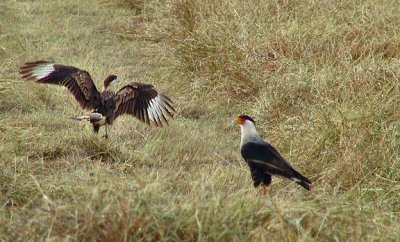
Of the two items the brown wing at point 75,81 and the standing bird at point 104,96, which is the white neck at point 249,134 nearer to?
the standing bird at point 104,96

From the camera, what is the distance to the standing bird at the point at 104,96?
521 cm

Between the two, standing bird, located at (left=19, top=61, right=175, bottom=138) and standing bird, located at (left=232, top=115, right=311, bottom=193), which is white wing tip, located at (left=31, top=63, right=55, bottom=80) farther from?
standing bird, located at (left=232, top=115, right=311, bottom=193)

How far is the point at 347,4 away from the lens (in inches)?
294

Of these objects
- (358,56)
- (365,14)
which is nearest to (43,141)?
(358,56)

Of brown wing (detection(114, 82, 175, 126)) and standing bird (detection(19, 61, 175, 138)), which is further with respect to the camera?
brown wing (detection(114, 82, 175, 126))

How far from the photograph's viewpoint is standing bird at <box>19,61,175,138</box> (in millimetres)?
5207

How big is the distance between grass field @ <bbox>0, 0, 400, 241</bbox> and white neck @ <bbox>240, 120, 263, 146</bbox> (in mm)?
262

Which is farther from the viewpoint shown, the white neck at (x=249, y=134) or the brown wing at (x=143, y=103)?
the brown wing at (x=143, y=103)

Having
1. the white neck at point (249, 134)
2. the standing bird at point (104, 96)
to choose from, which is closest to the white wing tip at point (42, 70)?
the standing bird at point (104, 96)

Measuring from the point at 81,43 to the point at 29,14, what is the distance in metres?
1.39

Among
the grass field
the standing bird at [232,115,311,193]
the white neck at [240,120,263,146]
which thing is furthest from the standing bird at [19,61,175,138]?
the standing bird at [232,115,311,193]

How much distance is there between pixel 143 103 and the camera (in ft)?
17.7

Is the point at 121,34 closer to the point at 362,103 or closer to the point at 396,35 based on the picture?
the point at 396,35

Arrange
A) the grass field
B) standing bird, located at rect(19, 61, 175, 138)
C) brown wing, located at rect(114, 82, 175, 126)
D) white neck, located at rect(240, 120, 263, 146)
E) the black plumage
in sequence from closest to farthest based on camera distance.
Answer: the grass field < the black plumage < white neck, located at rect(240, 120, 263, 146) < standing bird, located at rect(19, 61, 175, 138) < brown wing, located at rect(114, 82, 175, 126)
